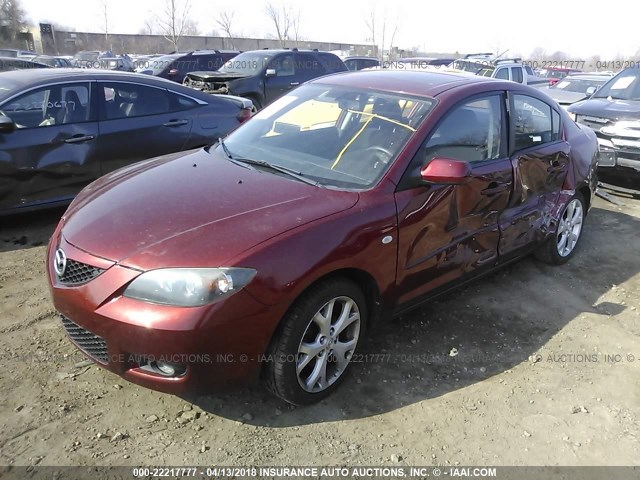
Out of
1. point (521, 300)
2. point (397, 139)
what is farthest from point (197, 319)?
point (521, 300)

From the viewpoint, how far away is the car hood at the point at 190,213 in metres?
2.47

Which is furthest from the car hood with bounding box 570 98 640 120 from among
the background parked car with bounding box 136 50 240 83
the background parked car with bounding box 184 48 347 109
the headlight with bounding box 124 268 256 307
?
the background parked car with bounding box 136 50 240 83

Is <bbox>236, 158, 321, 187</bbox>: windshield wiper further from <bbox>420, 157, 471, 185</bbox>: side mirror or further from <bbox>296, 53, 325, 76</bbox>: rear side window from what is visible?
<bbox>296, 53, 325, 76</bbox>: rear side window

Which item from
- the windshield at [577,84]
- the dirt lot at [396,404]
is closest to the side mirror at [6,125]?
the dirt lot at [396,404]

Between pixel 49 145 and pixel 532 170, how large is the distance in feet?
14.1

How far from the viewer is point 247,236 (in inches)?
99.3

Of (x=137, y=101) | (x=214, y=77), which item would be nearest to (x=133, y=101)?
(x=137, y=101)

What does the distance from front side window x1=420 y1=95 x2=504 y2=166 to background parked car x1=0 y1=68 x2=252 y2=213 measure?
11.0 ft

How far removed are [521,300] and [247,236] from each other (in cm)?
269

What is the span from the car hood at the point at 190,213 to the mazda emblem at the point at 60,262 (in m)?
0.09

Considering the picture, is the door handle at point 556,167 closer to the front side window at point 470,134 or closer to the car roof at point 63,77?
the front side window at point 470,134

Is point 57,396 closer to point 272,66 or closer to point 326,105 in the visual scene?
point 326,105

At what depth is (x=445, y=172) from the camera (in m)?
3.01

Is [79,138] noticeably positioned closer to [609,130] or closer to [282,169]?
[282,169]
